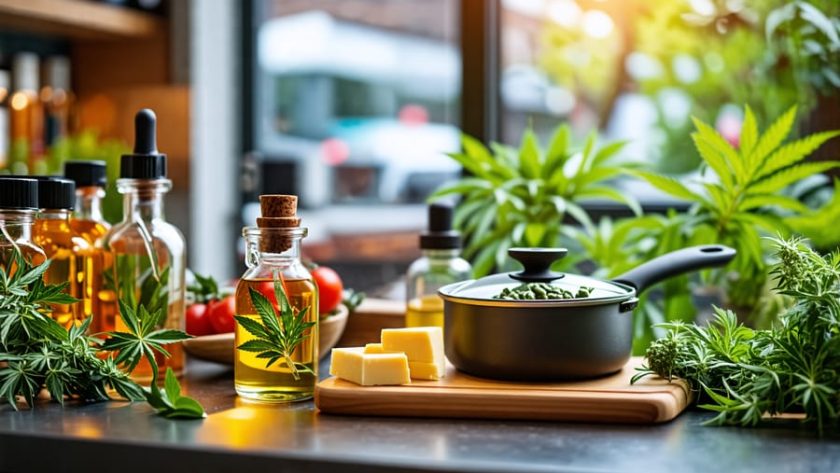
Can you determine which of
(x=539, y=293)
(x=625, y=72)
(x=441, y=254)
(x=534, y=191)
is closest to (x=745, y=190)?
(x=534, y=191)

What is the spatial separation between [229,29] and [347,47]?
14.9 inches

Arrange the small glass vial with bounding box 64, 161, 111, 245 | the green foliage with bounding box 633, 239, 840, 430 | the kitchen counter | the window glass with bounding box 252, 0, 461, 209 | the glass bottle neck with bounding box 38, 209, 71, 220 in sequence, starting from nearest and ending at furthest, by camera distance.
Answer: the kitchen counter, the green foliage with bounding box 633, 239, 840, 430, the glass bottle neck with bounding box 38, 209, 71, 220, the small glass vial with bounding box 64, 161, 111, 245, the window glass with bounding box 252, 0, 461, 209

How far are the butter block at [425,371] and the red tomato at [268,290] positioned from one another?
16 cm

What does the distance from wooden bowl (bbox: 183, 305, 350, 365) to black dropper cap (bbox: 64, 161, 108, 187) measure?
0.24 metres

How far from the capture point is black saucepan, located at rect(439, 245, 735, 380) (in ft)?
3.30

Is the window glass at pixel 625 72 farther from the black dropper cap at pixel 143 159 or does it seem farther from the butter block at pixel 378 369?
the butter block at pixel 378 369

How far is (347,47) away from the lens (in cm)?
321

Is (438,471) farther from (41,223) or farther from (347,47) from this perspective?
(347,47)

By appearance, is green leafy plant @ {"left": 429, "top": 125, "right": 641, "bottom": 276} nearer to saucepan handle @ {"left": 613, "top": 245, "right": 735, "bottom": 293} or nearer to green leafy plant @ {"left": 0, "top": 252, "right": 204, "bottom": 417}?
saucepan handle @ {"left": 613, "top": 245, "right": 735, "bottom": 293}

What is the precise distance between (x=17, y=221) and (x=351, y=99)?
2166mm

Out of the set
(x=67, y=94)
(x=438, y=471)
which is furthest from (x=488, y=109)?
(x=438, y=471)

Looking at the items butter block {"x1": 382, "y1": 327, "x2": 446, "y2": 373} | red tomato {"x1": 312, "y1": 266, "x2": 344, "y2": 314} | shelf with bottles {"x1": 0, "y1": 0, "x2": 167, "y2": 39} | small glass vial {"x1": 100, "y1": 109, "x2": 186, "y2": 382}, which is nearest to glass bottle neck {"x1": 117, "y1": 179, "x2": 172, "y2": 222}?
small glass vial {"x1": 100, "y1": 109, "x2": 186, "y2": 382}

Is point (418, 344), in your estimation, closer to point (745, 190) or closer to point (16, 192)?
point (16, 192)

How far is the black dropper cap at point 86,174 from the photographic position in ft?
4.12
